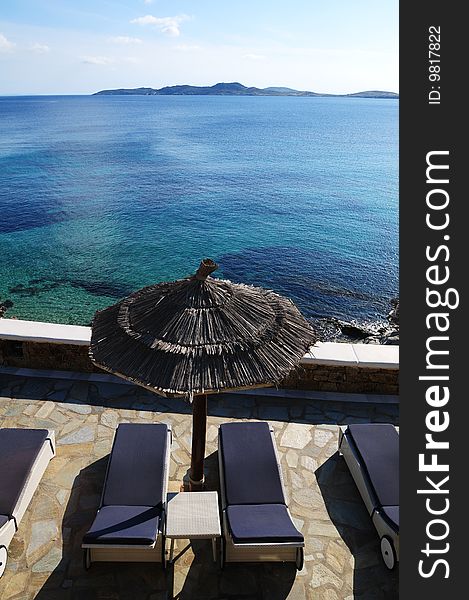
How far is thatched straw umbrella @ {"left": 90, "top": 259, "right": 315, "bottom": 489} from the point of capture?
473 centimetres

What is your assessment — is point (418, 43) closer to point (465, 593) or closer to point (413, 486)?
point (413, 486)

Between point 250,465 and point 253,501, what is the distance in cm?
54

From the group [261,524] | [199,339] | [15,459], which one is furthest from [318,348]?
[15,459]

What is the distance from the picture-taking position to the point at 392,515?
17.9ft

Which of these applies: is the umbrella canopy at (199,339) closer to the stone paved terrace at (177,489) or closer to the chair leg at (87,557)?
the chair leg at (87,557)

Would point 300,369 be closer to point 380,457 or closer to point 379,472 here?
point 380,457

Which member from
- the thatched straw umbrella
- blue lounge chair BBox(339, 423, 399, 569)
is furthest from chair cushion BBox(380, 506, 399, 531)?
the thatched straw umbrella

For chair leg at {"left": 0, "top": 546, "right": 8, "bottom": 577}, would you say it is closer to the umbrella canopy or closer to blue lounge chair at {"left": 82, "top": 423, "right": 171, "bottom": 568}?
blue lounge chair at {"left": 82, "top": 423, "right": 171, "bottom": 568}

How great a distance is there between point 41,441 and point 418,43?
630 centimetres

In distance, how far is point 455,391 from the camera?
12.2 feet

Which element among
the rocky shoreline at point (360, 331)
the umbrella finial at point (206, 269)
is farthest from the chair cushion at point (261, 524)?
the rocky shoreline at point (360, 331)

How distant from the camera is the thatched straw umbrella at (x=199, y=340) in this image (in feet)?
15.5

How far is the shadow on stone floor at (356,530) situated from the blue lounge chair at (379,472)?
154 mm

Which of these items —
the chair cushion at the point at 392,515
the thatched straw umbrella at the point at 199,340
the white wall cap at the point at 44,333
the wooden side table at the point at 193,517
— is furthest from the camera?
the white wall cap at the point at 44,333
